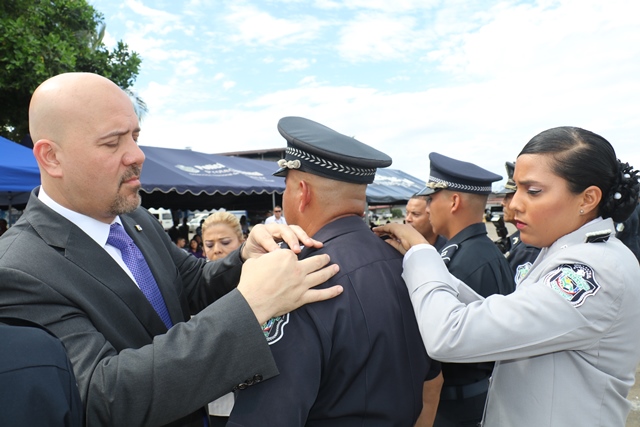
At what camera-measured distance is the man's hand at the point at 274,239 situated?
57.6 inches

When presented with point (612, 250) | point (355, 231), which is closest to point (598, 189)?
point (612, 250)

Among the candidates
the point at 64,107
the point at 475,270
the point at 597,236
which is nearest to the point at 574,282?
the point at 597,236

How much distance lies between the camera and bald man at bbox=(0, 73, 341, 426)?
117 cm

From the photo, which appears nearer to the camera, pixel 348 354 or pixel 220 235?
pixel 348 354

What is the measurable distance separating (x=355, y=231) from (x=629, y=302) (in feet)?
2.91

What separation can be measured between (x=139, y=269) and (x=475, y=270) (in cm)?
190

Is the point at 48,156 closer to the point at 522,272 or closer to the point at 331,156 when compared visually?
the point at 331,156

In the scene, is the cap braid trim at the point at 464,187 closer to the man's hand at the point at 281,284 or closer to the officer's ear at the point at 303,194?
the officer's ear at the point at 303,194

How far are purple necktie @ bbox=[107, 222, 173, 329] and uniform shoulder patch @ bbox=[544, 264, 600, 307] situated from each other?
1.34 metres

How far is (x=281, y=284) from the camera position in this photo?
1268mm

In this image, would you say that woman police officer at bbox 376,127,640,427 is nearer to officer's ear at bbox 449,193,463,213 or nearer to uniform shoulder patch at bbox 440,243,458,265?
uniform shoulder patch at bbox 440,243,458,265

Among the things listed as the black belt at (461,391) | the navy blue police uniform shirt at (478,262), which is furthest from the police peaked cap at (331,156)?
the black belt at (461,391)

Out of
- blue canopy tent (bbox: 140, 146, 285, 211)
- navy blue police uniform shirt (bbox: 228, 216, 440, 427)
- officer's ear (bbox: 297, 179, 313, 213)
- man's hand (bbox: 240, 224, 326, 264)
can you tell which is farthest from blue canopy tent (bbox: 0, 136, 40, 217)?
navy blue police uniform shirt (bbox: 228, 216, 440, 427)

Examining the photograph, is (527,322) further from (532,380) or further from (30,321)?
(30,321)
